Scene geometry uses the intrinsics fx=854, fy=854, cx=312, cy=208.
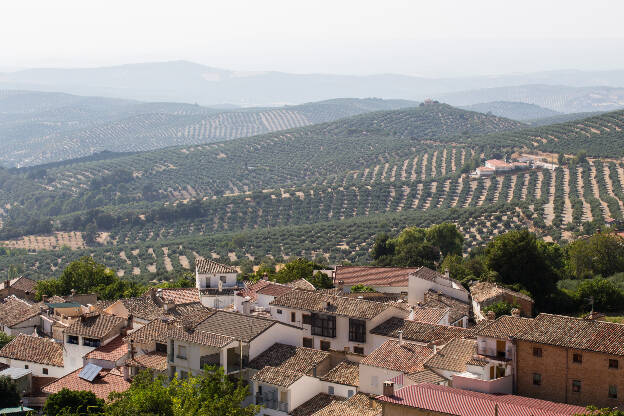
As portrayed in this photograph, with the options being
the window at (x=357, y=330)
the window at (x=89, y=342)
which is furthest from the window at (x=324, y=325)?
the window at (x=89, y=342)

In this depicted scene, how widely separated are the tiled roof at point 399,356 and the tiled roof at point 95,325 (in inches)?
537

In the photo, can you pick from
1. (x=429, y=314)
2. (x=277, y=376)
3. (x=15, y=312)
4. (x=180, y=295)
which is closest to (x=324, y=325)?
(x=429, y=314)

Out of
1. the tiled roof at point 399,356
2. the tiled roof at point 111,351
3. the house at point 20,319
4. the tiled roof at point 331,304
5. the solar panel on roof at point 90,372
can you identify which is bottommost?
the house at point 20,319

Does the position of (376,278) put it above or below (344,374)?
below

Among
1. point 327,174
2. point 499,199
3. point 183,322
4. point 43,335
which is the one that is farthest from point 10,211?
point 183,322

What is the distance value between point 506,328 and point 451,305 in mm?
11621

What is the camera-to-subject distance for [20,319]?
46000mm

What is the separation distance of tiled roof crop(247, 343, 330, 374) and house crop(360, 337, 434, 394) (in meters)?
2.26

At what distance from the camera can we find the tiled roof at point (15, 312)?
45947 mm

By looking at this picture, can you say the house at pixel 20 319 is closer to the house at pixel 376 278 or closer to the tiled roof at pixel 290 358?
the house at pixel 376 278

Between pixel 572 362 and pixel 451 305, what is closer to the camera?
pixel 572 362

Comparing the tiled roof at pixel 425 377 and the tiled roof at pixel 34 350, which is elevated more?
the tiled roof at pixel 425 377

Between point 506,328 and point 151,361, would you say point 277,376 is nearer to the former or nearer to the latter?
point 151,361

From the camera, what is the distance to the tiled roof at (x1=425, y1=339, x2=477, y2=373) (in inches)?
1166
